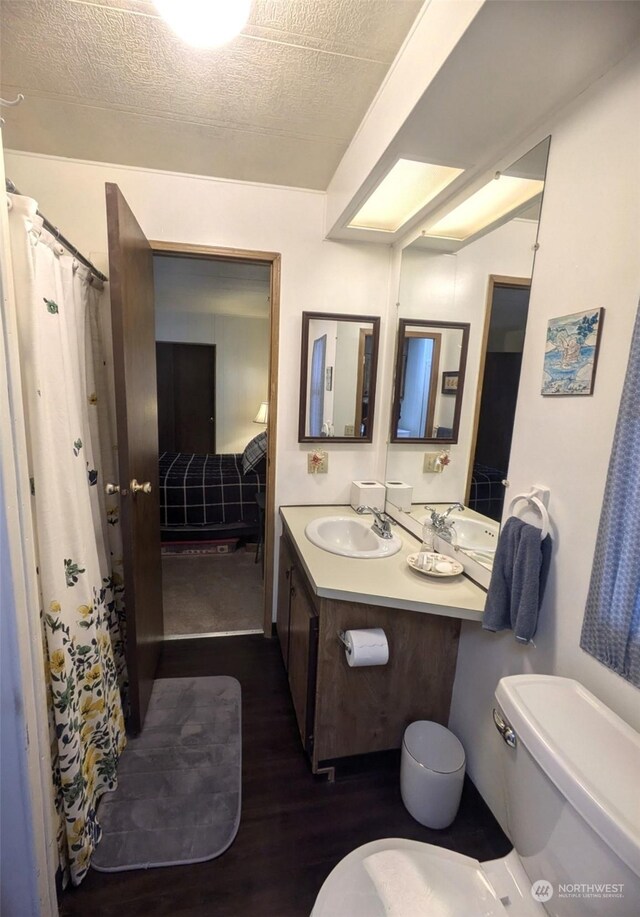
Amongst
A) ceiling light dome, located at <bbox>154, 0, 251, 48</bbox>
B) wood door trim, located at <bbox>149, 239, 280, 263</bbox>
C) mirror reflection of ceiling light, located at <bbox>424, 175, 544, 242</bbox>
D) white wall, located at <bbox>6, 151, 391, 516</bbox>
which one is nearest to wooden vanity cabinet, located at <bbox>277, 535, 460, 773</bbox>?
white wall, located at <bbox>6, 151, 391, 516</bbox>

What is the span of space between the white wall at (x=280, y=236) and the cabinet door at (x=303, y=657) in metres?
0.70

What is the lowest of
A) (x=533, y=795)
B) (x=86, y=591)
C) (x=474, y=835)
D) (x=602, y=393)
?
(x=474, y=835)

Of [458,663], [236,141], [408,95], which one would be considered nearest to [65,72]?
[236,141]

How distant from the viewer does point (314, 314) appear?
210cm

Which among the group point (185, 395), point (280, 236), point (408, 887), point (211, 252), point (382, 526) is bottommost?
point (408, 887)

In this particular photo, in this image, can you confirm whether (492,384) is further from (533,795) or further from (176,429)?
(176,429)

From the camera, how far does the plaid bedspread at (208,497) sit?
130 inches

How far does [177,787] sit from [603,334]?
206 centimetres

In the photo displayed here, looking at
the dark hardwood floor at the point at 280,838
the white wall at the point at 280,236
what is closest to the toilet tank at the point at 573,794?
the dark hardwood floor at the point at 280,838

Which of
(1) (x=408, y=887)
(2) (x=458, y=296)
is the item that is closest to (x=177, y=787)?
(1) (x=408, y=887)

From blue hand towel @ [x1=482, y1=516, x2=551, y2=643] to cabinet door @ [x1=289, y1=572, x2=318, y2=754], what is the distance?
607mm

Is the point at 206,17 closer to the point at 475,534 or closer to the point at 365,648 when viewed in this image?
A: the point at 475,534

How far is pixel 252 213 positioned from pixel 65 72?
85 centimetres

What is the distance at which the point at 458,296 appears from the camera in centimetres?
161
